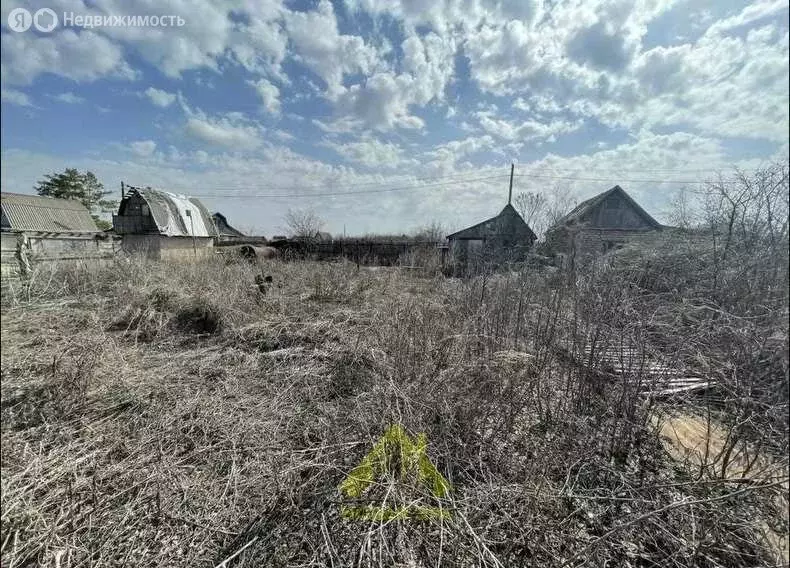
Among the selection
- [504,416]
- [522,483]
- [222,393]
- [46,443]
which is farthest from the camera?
[222,393]

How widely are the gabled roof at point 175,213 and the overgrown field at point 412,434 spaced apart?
1449cm

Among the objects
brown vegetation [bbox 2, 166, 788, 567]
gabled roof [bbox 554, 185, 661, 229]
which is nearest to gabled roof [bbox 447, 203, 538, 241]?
gabled roof [bbox 554, 185, 661, 229]

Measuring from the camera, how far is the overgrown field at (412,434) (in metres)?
1.57

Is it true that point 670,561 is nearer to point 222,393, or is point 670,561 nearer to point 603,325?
point 603,325

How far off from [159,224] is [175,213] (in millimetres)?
1734

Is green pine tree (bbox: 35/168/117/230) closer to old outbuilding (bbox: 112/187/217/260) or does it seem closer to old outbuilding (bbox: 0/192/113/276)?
old outbuilding (bbox: 0/192/113/276)

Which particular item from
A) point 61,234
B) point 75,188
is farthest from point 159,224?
point 61,234

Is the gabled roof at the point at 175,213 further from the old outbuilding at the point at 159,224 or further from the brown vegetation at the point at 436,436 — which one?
the brown vegetation at the point at 436,436

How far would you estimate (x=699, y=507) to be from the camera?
1.68 meters

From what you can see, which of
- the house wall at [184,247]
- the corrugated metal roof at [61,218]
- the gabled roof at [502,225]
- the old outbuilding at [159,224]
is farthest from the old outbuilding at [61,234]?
the gabled roof at [502,225]

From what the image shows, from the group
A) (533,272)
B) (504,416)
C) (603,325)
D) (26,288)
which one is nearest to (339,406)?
(504,416)

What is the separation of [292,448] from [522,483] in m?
1.70

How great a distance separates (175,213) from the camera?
56.0ft

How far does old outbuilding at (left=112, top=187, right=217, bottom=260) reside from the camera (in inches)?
596
